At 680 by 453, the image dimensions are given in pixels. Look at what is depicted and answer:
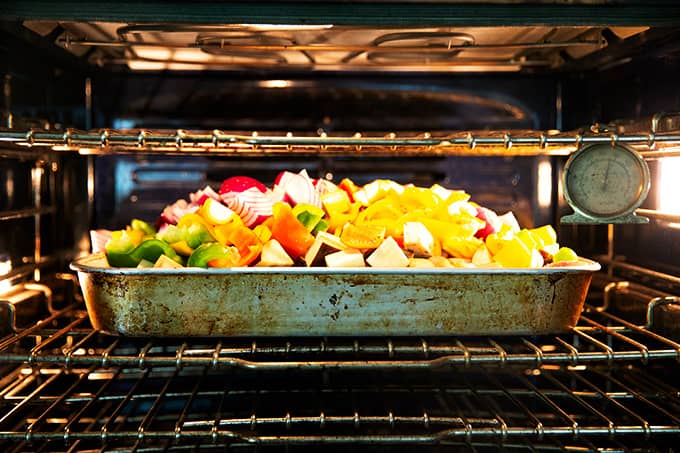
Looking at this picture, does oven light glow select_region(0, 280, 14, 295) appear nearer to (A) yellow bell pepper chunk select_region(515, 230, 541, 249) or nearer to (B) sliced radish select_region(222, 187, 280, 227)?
(B) sliced radish select_region(222, 187, 280, 227)

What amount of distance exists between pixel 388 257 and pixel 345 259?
0.08 meters

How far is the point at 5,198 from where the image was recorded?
1.40 metres

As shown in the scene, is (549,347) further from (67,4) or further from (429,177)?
(67,4)

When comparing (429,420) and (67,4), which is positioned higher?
(67,4)

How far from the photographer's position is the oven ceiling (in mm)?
1479

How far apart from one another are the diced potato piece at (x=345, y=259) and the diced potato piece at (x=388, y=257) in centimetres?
2

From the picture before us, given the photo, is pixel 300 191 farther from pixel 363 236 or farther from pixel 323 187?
pixel 363 236

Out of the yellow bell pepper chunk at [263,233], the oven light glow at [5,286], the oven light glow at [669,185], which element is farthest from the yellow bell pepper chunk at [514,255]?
the oven light glow at [5,286]

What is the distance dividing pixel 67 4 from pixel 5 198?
18.9 inches

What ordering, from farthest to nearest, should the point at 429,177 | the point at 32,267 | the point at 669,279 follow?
the point at 429,177, the point at 32,267, the point at 669,279

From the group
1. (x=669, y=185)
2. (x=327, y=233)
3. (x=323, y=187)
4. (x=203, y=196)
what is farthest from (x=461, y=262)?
(x=203, y=196)

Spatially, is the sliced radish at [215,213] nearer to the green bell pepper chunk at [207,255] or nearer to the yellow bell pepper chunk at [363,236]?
the green bell pepper chunk at [207,255]

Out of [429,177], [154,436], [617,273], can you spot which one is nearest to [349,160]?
[429,177]

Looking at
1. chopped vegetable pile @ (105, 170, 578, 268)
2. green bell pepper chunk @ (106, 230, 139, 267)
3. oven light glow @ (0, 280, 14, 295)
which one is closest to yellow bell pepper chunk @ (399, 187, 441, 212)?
chopped vegetable pile @ (105, 170, 578, 268)
